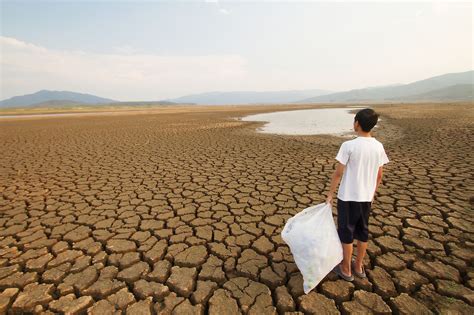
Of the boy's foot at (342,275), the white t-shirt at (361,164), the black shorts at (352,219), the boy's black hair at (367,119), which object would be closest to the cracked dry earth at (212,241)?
the boy's foot at (342,275)

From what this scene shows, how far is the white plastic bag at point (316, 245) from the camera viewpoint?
1.83 metres

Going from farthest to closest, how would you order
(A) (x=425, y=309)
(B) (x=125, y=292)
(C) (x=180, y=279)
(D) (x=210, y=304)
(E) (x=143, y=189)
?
(E) (x=143, y=189) < (C) (x=180, y=279) < (B) (x=125, y=292) < (D) (x=210, y=304) < (A) (x=425, y=309)

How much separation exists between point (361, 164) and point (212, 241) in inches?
71.8

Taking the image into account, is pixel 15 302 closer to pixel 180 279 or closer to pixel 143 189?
pixel 180 279

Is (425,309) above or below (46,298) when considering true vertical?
below

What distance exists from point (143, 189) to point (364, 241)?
12.5 feet

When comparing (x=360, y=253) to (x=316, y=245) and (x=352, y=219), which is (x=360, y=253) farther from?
(x=316, y=245)

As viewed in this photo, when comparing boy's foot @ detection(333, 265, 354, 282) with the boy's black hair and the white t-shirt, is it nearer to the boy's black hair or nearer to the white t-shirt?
the white t-shirt

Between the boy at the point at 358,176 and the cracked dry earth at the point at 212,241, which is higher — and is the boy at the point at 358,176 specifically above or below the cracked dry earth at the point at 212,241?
above

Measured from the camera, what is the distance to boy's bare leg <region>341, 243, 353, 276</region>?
1969 mm

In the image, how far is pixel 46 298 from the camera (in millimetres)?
2008

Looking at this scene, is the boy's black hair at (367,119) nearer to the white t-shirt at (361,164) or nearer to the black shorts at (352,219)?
the white t-shirt at (361,164)

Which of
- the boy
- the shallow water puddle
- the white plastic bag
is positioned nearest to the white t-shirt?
the boy

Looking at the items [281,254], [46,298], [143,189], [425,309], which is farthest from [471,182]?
[46,298]
